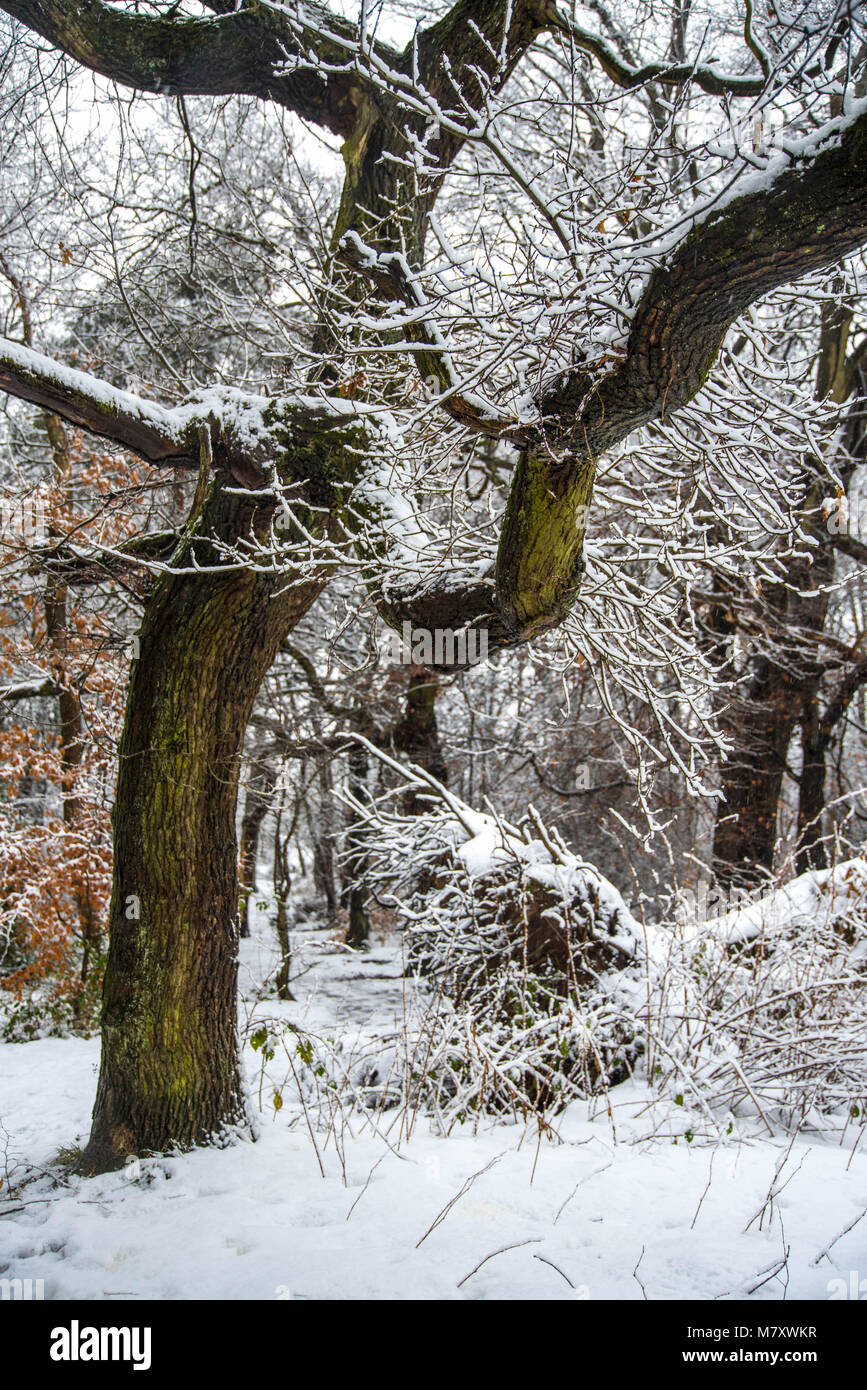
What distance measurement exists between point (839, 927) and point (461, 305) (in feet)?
15.1

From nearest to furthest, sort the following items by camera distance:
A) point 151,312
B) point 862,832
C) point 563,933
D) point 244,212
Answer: point 563,933 → point 244,212 → point 151,312 → point 862,832

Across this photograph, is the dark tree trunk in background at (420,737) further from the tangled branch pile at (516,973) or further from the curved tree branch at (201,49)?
the curved tree branch at (201,49)

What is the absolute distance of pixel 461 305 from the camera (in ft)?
8.16

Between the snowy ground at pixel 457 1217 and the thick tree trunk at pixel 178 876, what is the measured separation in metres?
0.27

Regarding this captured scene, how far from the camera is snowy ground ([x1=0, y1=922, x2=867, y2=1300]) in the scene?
259 cm

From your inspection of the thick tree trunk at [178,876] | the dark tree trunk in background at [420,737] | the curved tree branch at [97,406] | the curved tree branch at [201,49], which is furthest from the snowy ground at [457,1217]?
the dark tree trunk in background at [420,737]

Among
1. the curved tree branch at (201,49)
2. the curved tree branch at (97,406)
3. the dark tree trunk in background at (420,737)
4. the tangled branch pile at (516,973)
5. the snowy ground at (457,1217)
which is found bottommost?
the snowy ground at (457,1217)

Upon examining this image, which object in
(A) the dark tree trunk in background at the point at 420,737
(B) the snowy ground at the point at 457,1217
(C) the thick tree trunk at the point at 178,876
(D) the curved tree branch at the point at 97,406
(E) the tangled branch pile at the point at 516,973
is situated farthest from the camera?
(A) the dark tree trunk in background at the point at 420,737

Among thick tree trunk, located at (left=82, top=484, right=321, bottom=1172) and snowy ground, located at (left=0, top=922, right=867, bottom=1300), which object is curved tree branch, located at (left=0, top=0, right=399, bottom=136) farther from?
snowy ground, located at (left=0, top=922, right=867, bottom=1300)

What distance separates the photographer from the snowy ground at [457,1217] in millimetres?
2594

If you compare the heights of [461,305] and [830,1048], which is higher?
[461,305]

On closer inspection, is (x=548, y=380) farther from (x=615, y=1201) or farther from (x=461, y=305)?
(x=615, y=1201)

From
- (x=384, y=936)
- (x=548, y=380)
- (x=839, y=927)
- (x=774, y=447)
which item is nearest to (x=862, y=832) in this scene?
(x=384, y=936)

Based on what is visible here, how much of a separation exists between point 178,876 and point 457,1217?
1821mm
